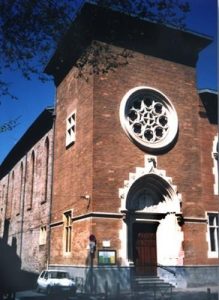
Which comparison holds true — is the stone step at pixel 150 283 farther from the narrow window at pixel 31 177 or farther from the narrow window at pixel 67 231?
the narrow window at pixel 31 177

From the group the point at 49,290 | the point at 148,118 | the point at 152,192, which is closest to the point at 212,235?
the point at 152,192

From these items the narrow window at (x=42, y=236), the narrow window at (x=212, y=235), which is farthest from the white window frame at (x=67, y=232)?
the narrow window at (x=212, y=235)

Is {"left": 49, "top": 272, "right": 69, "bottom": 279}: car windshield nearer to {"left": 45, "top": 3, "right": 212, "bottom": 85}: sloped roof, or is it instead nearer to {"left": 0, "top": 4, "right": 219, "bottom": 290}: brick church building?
{"left": 0, "top": 4, "right": 219, "bottom": 290}: brick church building

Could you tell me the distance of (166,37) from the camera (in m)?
17.2

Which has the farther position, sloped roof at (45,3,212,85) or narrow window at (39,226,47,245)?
narrow window at (39,226,47,245)

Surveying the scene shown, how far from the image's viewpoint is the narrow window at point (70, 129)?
17672 millimetres

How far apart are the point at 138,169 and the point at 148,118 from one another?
2.16 meters

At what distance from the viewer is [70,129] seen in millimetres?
18031

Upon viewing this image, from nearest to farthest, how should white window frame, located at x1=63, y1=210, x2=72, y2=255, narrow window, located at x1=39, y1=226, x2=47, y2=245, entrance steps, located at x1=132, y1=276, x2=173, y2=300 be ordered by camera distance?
entrance steps, located at x1=132, y1=276, x2=173, y2=300, white window frame, located at x1=63, y1=210, x2=72, y2=255, narrow window, located at x1=39, y1=226, x2=47, y2=245

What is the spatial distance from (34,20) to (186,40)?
9.45m

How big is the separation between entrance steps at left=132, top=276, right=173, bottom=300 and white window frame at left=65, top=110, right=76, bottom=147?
5.90 metres

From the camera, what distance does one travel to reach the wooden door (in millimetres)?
16312

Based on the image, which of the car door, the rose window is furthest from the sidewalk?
the rose window

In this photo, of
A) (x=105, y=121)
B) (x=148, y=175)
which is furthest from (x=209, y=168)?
(x=105, y=121)
